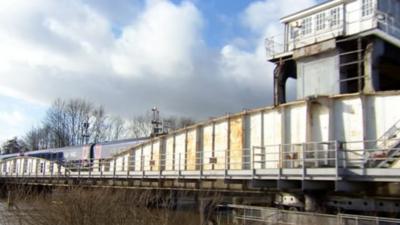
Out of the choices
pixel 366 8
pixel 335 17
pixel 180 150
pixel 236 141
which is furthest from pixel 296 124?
pixel 180 150

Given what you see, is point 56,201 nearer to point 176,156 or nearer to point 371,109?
point 371,109

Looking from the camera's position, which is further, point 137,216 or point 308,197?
point 308,197

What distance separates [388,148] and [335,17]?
40.9ft

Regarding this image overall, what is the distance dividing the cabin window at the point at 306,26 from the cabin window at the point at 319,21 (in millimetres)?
513

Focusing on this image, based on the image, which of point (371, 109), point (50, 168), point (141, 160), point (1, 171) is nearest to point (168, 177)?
point (141, 160)

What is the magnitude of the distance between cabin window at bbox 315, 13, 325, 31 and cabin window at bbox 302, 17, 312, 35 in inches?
20.2

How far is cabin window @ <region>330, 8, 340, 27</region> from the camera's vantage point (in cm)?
2795

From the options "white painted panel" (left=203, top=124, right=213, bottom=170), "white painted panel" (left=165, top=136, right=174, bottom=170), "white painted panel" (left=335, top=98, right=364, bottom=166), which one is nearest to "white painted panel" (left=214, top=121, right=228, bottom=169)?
"white painted panel" (left=203, top=124, right=213, bottom=170)

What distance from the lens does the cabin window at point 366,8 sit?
26.5m

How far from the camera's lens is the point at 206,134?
93.0 ft

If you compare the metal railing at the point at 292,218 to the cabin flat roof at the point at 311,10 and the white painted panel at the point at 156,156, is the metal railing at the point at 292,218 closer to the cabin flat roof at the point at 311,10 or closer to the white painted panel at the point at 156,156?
the white painted panel at the point at 156,156

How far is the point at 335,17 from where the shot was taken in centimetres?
2816

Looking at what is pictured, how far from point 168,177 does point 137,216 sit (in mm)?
13353

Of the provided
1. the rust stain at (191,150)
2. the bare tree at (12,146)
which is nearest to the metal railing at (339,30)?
the rust stain at (191,150)
